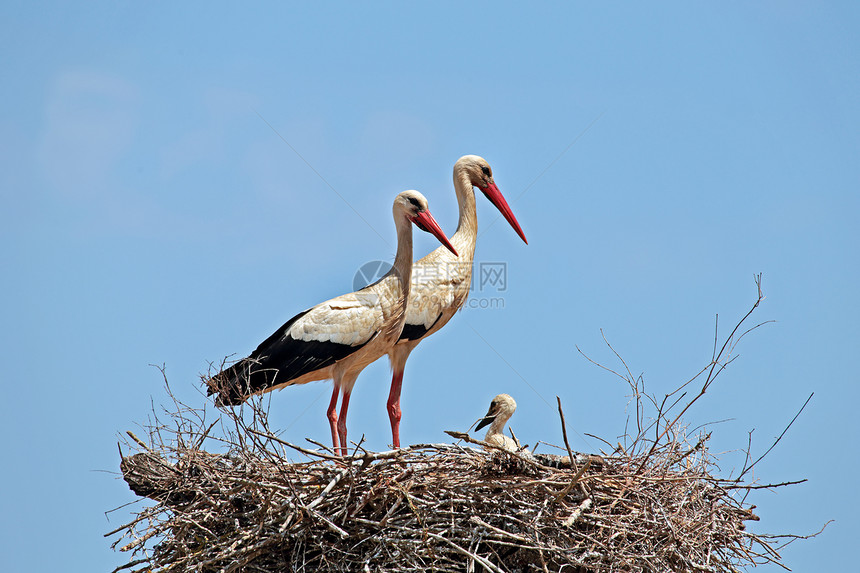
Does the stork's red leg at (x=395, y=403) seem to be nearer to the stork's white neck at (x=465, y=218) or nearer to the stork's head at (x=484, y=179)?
the stork's white neck at (x=465, y=218)

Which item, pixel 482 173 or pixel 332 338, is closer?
pixel 332 338

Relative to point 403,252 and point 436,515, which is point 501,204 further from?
point 436,515

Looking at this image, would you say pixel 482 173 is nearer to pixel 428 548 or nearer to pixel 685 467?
pixel 685 467

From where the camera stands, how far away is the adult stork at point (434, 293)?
6.37 meters

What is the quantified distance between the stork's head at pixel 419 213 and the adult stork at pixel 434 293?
0.36m

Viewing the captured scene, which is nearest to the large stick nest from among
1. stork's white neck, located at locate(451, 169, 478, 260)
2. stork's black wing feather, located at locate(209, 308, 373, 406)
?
stork's black wing feather, located at locate(209, 308, 373, 406)

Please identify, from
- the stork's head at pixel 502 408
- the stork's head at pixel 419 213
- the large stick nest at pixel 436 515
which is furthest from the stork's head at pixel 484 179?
the large stick nest at pixel 436 515

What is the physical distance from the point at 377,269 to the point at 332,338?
124 cm

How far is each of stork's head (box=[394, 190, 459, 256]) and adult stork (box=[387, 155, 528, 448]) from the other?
0.36 meters

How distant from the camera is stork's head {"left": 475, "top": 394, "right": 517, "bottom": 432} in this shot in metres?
5.87

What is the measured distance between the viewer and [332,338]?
5.84m

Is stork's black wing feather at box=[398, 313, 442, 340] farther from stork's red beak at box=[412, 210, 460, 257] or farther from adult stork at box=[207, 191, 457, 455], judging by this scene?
stork's red beak at box=[412, 210, 460, 257]

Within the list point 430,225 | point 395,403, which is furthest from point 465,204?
point 395,403

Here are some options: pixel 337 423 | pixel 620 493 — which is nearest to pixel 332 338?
pixel 337 423
